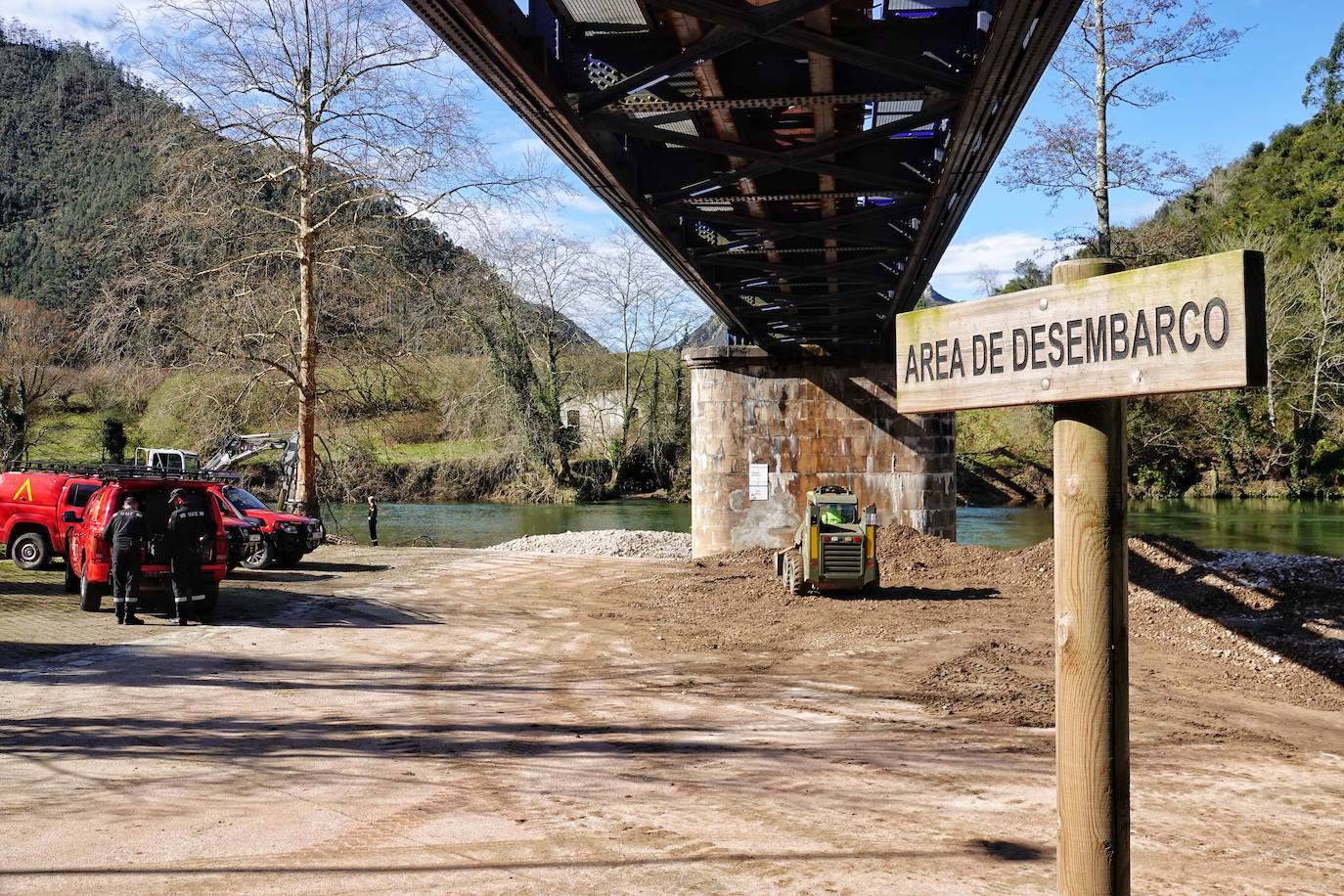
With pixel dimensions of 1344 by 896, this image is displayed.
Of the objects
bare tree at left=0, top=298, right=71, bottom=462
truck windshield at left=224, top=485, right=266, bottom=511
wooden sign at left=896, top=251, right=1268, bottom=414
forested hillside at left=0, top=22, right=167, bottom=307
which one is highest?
forested hillside at left=0, top=22, right=167, bottom=307

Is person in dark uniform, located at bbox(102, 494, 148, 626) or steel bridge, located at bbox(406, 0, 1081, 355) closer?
steel bridge, located at bbox(406, 0, 1081, 355)

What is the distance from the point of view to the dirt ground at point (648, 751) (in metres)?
5.32

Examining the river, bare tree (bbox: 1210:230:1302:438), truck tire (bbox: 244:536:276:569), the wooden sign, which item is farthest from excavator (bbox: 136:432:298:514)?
bare tree (bbox: 1210:230:1302:438)

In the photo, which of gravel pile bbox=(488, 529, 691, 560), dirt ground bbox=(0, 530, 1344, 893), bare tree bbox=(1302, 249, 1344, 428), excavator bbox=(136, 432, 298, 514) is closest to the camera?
dirt ground bbox=(0, 530, 1344, 893)

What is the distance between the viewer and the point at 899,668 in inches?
437

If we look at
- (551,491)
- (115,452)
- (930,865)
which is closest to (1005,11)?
(930,865)

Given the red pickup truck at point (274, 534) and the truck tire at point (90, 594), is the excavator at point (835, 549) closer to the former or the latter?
the red pickup truck at point (274, 534)

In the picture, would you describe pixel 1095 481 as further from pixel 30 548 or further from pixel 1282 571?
pixel 30 548

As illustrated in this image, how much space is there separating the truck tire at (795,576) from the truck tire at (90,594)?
9860 mm

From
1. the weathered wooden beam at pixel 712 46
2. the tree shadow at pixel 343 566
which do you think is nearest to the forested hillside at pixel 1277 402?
the tree shadow at pixel 343 566

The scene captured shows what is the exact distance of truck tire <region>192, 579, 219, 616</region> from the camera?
1363 centimetres

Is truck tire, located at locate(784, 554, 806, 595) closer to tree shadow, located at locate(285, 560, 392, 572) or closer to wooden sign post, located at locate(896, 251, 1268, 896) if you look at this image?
tree shadow, located at locate(285, 560, 392, 572)

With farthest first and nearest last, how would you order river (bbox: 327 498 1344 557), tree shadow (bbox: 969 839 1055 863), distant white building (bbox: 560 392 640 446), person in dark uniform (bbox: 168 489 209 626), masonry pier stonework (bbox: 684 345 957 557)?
distant white building (bbox: 560 392 640 446) → river (bbox: 327 498 1344 557) → masonry pier stonework (bbox: 684 345 957 557) → person in dark uniform (bbox: 168 489 209 626) → tree shadow (bbox: 969 839 1055 863)

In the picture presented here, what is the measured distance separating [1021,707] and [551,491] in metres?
41.8
